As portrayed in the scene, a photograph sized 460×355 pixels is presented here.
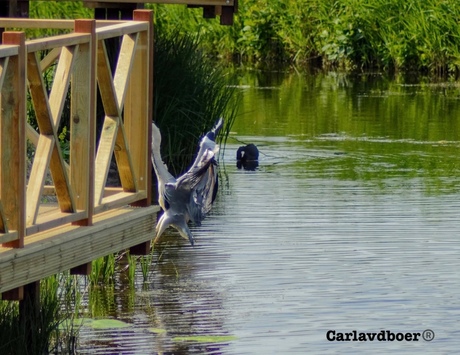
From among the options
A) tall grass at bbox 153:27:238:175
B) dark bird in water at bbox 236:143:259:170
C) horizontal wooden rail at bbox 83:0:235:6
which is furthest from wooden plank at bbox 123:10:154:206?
dark bird in water at bbox 236:143:259:170

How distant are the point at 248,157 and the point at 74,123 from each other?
8905 mm

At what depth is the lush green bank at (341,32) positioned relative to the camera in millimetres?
24578

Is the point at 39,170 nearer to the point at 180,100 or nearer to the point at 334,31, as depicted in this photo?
the point at 180,100

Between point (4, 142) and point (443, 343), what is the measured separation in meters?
3.42

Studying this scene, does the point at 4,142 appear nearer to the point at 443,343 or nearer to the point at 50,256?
the point at 50,256

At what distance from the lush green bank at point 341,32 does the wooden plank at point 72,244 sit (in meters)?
17.2

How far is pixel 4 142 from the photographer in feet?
17.9

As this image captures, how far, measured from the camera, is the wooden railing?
5461 millimetres

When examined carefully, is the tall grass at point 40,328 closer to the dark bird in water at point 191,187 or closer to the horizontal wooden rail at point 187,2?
the dark bird in water at point 191,187

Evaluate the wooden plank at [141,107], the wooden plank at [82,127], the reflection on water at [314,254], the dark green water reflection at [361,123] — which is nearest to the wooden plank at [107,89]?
the wooden plank at [82,127]

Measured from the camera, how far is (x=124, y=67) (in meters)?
6.44

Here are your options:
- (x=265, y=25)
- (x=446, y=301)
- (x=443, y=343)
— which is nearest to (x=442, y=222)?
(x=446, y=301)

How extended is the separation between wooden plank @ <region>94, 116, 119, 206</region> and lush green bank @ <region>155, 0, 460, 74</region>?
17.4 meters

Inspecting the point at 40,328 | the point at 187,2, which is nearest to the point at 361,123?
the point at 187,2
